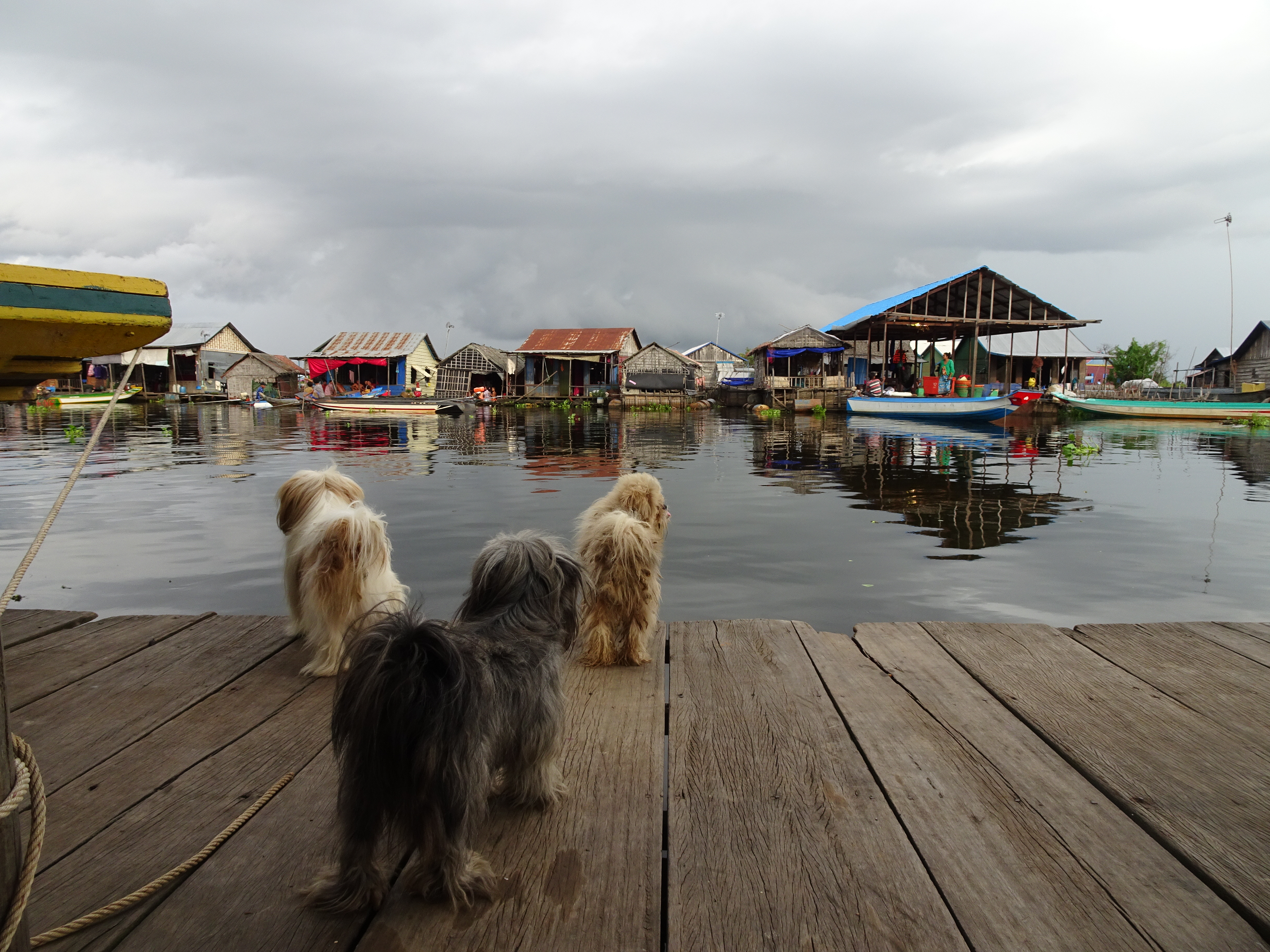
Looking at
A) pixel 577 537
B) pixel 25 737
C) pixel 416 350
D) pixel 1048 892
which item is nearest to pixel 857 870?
pixel 1048 892

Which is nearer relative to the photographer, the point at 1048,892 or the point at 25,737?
the point at 1048,892

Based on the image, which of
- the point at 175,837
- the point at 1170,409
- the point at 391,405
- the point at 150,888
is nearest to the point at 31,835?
the point at 150,888

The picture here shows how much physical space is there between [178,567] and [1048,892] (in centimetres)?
793

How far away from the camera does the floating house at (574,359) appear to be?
5175 centimetres

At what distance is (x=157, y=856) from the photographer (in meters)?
2.07

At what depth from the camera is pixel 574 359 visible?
2060 inches

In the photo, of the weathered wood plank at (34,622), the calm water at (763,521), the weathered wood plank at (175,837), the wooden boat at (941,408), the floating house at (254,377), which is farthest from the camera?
the floating house at (254,377)

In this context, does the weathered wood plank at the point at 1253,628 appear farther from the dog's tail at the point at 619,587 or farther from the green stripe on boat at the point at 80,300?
the green stripe on boat at the point at 80,300

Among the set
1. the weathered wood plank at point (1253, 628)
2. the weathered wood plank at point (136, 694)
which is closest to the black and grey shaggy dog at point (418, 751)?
the weathered wood plank at point (136, 694)

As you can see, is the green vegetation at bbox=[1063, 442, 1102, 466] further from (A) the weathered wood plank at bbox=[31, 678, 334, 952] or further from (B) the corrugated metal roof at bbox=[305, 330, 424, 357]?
(B) the corrugated metal roof at bbox=[305, 330, 424, 357]

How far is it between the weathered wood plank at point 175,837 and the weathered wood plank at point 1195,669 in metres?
3.31

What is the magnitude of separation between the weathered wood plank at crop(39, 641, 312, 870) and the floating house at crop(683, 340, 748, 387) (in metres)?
56.2

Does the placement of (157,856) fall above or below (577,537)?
below

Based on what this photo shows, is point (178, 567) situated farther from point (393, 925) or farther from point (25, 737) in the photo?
point (393, 925)
